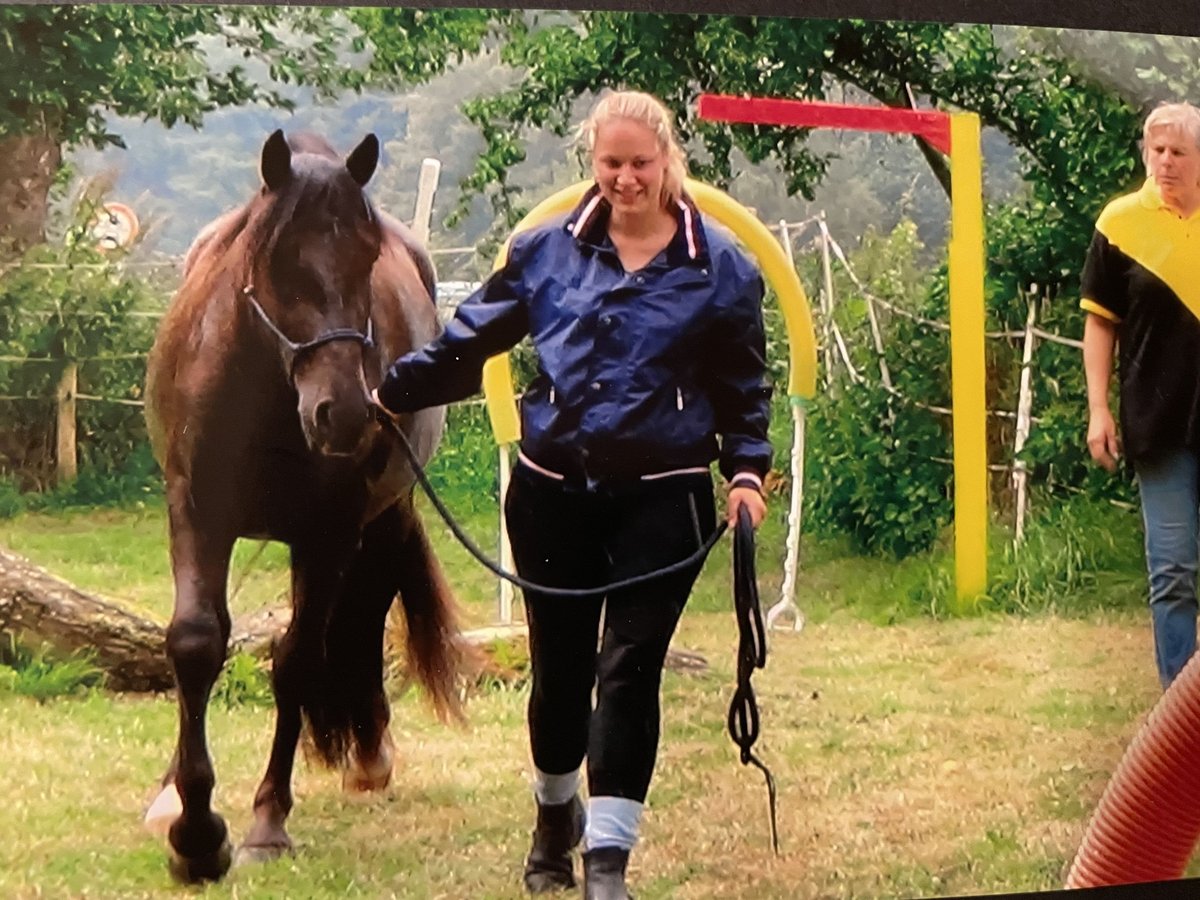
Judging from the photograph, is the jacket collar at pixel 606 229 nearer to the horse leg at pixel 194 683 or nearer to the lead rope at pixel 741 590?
the lead rope at pixel 741 590

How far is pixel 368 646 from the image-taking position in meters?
2.40

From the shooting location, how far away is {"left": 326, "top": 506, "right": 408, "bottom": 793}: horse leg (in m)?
2.38

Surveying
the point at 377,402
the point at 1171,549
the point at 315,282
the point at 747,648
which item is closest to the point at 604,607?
the point at 747,648

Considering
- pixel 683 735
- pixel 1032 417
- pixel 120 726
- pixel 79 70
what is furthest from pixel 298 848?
pixel 1032 417

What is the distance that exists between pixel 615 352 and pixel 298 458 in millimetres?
595

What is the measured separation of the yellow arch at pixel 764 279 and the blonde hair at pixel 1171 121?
2.78 feet

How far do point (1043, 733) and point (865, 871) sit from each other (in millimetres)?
470

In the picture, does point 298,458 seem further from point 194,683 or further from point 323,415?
point 194,683

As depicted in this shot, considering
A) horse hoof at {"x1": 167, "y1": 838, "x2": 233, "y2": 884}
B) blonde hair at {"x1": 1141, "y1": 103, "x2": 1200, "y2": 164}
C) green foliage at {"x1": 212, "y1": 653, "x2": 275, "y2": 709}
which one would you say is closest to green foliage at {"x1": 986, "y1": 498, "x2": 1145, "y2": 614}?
blonde hair at {"x1": 1141, "y1": 103, "x2": 1200, "y2": 164}

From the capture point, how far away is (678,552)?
2.34 meters

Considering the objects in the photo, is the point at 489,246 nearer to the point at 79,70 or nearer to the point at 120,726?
the point at 79,70

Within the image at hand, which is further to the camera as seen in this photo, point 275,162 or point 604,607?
point 604,607

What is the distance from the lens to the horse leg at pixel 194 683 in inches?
89.9

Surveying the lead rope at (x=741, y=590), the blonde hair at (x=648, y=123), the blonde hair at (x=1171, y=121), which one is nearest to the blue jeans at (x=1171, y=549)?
the blonde hair at (x=1171, y=121)
